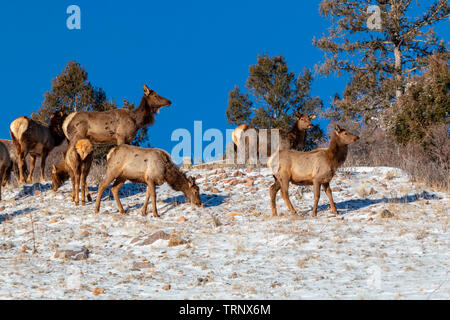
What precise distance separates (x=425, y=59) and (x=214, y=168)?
44.6 feet

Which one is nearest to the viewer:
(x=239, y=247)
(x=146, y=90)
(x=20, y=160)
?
(x=239, y=247)

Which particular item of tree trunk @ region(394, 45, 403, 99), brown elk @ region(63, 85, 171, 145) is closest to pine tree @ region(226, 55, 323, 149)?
tree trunk @ region(394, 45, 403, 99)

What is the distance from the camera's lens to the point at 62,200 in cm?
1466

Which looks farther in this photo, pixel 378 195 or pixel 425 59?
pixel 425 59

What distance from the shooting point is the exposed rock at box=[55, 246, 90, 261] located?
8.91m

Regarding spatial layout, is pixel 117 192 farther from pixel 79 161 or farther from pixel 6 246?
pixel 6 246

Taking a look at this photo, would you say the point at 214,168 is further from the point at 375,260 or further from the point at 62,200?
the point at 375,260

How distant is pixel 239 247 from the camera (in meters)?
8.95

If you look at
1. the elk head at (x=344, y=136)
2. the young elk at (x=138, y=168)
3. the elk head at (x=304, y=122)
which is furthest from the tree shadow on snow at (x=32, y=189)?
the elk head at (x=344, y=136)

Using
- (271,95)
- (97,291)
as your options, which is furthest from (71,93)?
(97,291)

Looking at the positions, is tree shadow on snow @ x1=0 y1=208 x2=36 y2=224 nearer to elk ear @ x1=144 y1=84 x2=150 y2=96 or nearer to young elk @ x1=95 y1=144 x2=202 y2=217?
young elk @ x1=95 y1=144 x2=202 y2=217

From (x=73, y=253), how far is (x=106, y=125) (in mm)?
6038

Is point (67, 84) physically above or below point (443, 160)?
above
